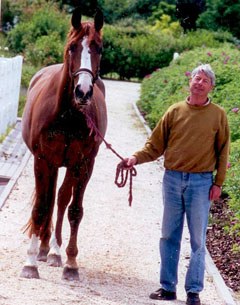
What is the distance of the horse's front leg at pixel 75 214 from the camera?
8.25m

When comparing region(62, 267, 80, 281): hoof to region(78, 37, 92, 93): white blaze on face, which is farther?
region(62, 267, 80, 281): hoof

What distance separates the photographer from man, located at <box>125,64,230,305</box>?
745cm

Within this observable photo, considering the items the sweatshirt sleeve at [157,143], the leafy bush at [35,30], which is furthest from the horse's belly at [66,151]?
the leafy bush at [35,30]

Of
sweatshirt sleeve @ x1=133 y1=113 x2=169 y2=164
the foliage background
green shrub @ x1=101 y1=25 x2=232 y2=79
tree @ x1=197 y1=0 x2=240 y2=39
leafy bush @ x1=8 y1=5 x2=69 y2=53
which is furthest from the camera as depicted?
tree @ x1=197 y1=0 x2=240 y2=39

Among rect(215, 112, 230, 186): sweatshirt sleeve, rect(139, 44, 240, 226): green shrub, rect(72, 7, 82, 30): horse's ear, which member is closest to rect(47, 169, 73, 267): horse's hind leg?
rect(72, 7, 82, 30): horse's ear

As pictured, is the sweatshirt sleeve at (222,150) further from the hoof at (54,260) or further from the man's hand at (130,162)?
the hoof at (54,260)

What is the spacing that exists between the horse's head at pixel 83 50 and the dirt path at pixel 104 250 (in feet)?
5.37

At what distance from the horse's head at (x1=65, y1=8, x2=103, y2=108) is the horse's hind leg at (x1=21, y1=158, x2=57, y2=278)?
94cm

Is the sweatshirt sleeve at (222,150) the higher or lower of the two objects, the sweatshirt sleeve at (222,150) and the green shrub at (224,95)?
the higher

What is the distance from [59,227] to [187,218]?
207 cm

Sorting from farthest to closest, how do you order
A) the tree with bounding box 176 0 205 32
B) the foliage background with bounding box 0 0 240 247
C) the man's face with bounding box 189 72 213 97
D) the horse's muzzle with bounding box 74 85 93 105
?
the tree with bounding box 176 0 205 32 → the foliage background with bounding box 0 0 240 247 → the man's face with bounding box 189 72 213 97 → the horse's muzzle with bounding box 74 85 93 105

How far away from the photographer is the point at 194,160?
7453mm

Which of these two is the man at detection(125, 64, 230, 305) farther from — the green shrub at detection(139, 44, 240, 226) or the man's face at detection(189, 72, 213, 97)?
the green shrub at detection(139, 44, 240, 226)

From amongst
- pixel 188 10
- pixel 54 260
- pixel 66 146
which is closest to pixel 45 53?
pixel 188 10
